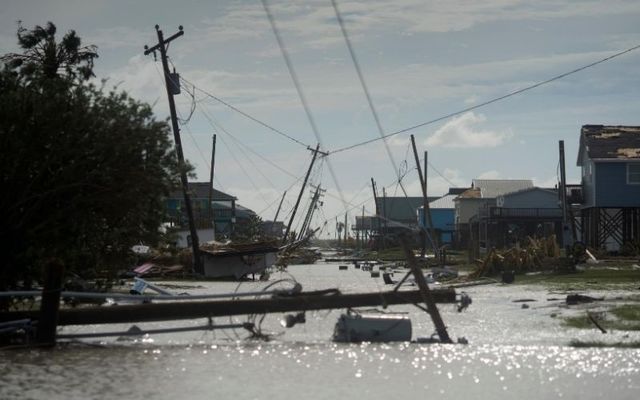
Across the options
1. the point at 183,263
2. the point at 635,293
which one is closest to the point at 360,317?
the point at 635,293

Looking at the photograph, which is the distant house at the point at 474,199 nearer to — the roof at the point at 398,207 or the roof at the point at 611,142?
the roof at the point at 611,142

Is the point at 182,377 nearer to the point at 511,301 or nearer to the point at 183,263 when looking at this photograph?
the point at 511,301

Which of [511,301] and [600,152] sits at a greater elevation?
[600,152]

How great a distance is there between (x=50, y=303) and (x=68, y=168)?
12.5 ft

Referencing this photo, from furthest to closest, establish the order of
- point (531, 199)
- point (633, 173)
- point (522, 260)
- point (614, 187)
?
point (531, 199) < point (614, 187) < point (633, 173) < point (522, 260)

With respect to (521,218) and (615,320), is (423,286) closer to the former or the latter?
(615,320)

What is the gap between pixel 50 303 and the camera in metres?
21.1

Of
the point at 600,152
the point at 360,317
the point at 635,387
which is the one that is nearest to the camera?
the point at 635,387

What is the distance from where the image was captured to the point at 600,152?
66188 mm

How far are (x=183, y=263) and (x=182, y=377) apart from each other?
39943 mm

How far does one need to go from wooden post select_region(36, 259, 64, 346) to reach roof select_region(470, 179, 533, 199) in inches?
3921

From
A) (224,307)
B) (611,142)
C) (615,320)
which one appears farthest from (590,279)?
(611,142)

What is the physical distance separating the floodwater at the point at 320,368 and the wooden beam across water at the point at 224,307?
683 millimetres

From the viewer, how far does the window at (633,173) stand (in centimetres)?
6450
